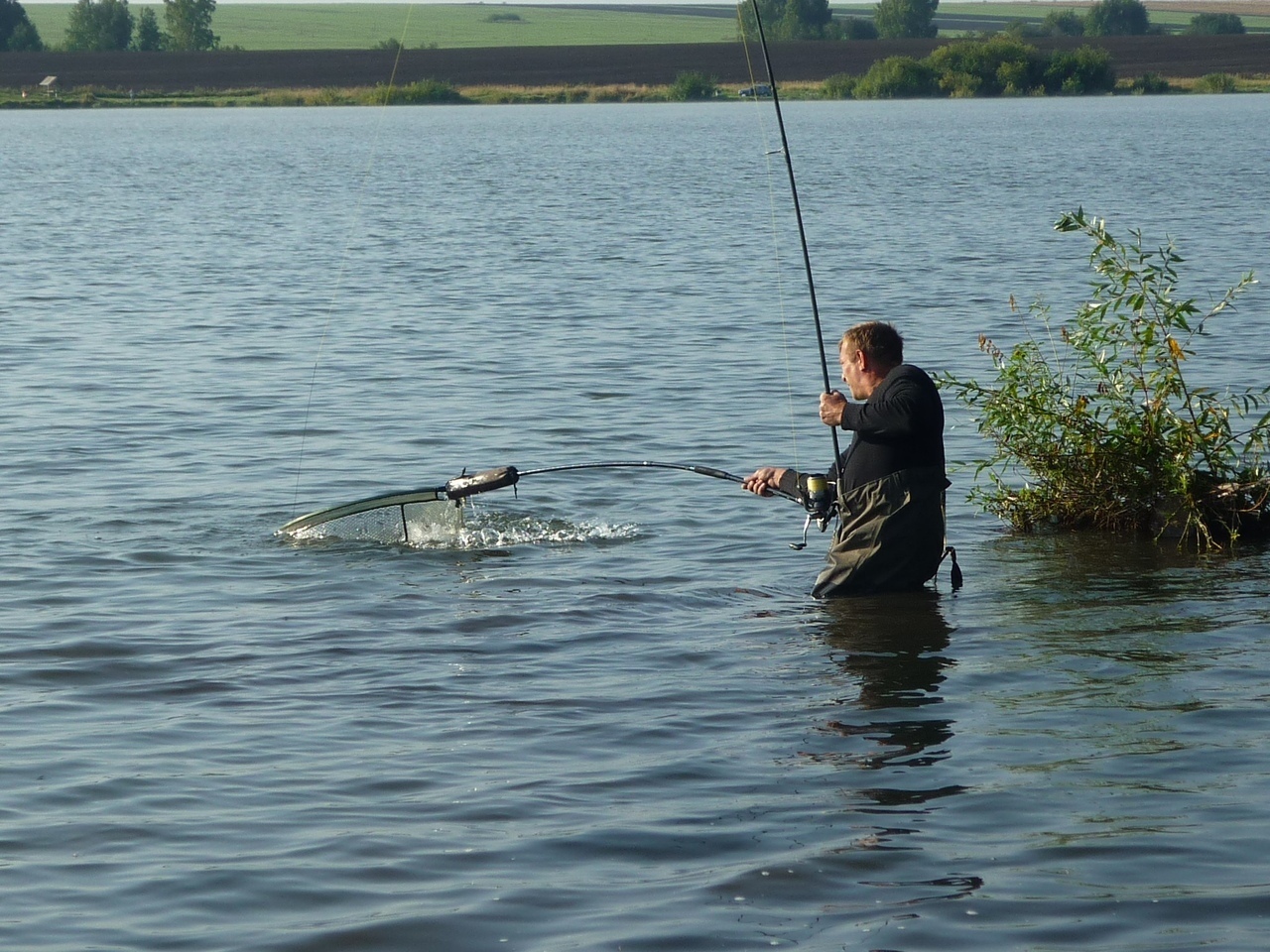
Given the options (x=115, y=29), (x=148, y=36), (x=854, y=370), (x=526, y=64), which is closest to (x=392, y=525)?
(x=854, y=370)

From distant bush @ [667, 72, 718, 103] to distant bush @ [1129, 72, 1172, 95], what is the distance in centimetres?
2133

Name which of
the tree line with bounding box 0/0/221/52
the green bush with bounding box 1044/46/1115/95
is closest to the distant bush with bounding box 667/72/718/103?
the green bush with bounding box 1044/46/1115/95

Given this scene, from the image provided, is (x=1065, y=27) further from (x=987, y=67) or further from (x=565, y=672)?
(x=565, y=672)

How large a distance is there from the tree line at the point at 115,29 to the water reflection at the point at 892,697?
108m

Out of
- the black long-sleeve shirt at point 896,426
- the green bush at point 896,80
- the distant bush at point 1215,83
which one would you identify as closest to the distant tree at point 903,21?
the green bush at point 896,80

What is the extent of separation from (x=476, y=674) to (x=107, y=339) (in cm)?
1102

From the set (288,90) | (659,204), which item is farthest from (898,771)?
(288,90)

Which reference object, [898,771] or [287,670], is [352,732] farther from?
[898,771]

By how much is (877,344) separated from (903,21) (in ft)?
392

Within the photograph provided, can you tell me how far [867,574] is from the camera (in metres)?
7.76

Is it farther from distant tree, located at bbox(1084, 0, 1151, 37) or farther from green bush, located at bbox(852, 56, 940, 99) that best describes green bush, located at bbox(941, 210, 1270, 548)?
distant tree, located at bbox(1084, 0, 1151, 37)

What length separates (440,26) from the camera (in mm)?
130125

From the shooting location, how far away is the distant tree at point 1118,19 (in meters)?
123

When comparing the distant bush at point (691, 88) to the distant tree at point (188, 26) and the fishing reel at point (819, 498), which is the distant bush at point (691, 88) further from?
the fishing reel at point (819, 498)
